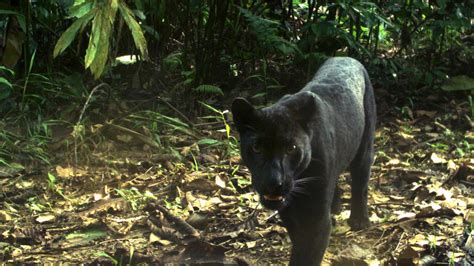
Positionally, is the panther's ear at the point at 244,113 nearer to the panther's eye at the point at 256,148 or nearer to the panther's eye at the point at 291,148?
the panther's eye at the point at 256,148

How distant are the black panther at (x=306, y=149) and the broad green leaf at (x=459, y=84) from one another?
2846mm

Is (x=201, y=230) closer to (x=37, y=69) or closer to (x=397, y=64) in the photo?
(x=37, y=69)

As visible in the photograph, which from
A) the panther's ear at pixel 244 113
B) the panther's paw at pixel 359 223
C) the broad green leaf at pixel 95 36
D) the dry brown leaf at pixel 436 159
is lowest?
the dry brown leaf at pixel 436 159

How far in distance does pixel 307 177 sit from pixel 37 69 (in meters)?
3.76

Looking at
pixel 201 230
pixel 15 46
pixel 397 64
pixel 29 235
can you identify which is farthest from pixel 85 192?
pixel 397 64

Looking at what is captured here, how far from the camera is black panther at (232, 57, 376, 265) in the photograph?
11.2 feet

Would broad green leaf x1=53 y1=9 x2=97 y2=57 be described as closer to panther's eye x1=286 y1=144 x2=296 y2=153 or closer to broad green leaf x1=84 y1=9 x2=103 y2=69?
broad green leaf x1=84 y1=9 x2=103 y2=69

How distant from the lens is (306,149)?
3502 millimetres

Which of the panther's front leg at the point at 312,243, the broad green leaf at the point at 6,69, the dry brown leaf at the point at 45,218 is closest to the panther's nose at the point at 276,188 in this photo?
the panther's front leg at the point at 312,243

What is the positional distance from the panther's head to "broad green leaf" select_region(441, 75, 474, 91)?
3843 mm

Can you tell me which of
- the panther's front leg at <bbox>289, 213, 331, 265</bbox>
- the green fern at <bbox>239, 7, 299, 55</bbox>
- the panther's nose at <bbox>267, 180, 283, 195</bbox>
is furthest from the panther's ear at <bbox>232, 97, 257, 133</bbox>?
the green fern at <bbox>239, 7, 299, 55</bbox>

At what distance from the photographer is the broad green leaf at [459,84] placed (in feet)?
23.0

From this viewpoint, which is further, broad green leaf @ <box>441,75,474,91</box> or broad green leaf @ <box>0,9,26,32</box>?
broad green leaf @ <box>441,75,474,91</box>

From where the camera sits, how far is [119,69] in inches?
279
